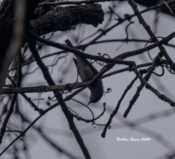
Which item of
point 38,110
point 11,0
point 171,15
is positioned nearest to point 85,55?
point 11,0

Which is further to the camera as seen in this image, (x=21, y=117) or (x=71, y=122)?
(x=21, y=117)

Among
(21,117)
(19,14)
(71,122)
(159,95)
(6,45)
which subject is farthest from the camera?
(21,117)

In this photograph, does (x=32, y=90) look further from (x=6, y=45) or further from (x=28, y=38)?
(x=6, y=45)

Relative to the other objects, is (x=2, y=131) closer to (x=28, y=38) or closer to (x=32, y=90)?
(x=32, y=90)

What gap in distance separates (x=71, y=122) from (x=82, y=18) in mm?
444

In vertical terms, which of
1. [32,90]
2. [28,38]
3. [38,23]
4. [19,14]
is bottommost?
[19,14]

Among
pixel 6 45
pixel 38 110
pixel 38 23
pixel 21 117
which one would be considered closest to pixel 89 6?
pixel 38 23

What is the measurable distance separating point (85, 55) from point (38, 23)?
1.43ft

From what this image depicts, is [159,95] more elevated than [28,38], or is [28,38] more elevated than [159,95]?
[28,38]

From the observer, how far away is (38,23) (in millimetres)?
1559

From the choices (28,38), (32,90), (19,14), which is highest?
(28,38)

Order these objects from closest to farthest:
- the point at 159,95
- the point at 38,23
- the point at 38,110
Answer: the point at 159,95 → the point at 38,23 → the point at 38,110

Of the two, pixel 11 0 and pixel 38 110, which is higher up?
pixel 11 0

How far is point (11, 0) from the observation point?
3.34ft
